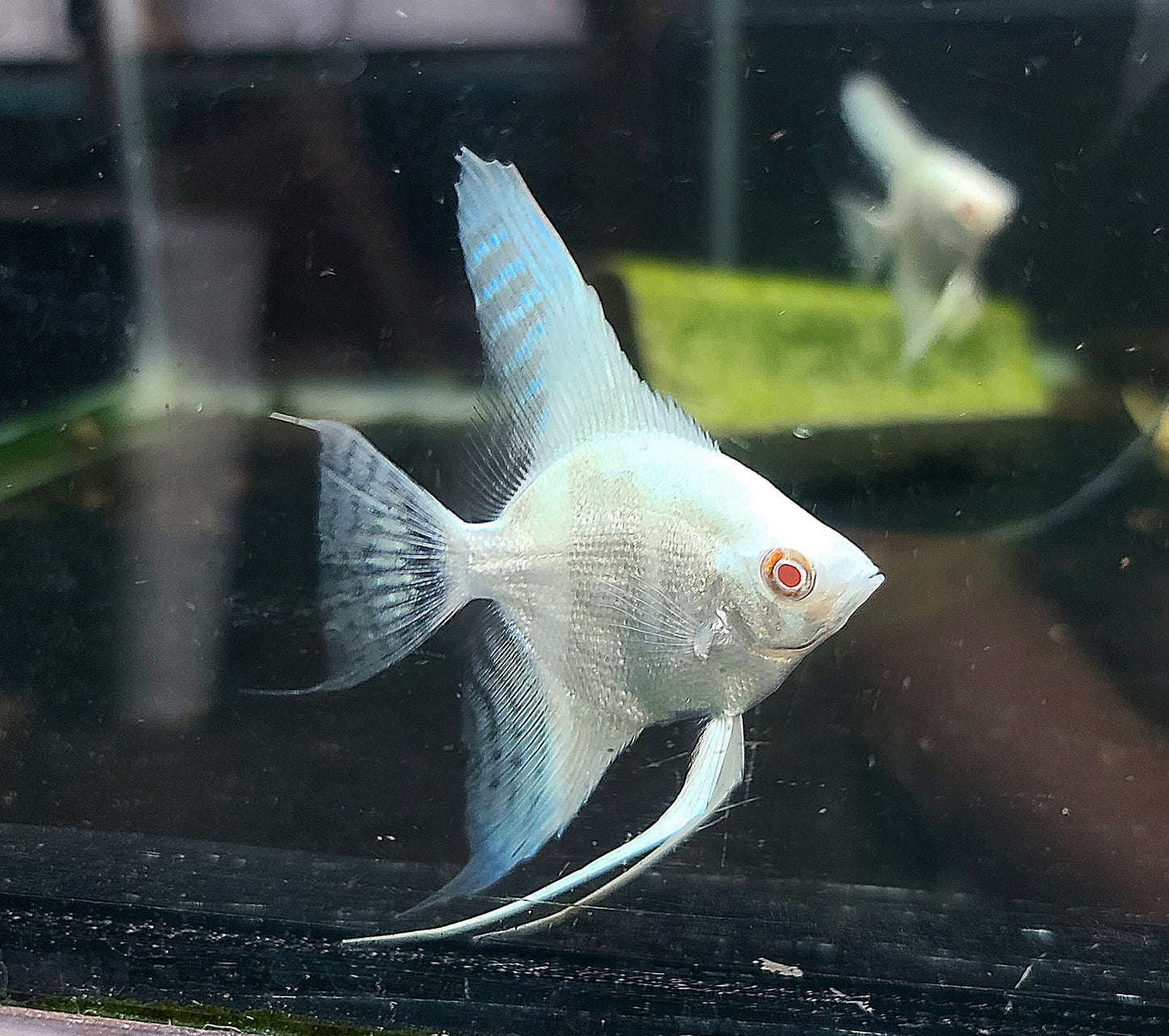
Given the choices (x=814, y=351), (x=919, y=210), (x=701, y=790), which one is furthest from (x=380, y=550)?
(x=919, y=210)

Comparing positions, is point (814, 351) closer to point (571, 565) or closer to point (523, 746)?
point (571, 565)

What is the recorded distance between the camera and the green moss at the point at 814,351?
79 cm

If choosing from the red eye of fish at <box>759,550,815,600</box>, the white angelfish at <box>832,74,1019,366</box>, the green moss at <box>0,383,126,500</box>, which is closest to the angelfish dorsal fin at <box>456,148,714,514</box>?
the red eye of fish at <box>759,550,815,600</box>

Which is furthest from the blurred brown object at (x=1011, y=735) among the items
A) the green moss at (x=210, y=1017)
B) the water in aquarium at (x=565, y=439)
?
the green moss at (x=210, y=1017)

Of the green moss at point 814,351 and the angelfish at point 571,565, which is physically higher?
the green moss at point 814,351

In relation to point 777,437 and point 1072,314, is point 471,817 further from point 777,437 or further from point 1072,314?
point 1072,314

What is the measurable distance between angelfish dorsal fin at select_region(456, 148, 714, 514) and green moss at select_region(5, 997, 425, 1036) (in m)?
0.60

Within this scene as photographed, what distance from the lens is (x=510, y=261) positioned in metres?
0.66

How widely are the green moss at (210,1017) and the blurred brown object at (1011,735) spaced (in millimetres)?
595

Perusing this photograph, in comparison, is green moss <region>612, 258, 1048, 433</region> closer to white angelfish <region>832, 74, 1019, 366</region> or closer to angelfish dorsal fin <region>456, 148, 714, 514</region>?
white angelfish <region>832, 74, 1019, 366</region>

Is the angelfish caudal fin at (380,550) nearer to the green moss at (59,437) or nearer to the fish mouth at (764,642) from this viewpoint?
the fish mouth at (764,642)

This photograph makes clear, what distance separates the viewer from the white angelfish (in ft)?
2.54

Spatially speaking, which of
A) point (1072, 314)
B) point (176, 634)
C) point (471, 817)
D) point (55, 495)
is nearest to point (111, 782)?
point (176, 634)

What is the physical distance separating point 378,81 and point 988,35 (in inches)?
22.6
